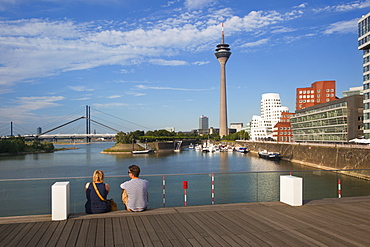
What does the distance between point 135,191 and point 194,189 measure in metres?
2.24

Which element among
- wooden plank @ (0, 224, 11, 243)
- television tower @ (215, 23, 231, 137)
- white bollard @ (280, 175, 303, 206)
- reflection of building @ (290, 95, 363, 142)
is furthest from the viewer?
television tower @ (215, 23, 231, 137)

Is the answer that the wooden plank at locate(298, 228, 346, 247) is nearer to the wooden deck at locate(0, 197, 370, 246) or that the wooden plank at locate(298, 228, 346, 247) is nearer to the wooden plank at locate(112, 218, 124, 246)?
the wooden deck at locate(0, 197, 370, 246)

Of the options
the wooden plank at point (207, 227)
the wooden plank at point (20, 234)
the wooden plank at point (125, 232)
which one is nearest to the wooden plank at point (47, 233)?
the wooden plank at point (20, 234)

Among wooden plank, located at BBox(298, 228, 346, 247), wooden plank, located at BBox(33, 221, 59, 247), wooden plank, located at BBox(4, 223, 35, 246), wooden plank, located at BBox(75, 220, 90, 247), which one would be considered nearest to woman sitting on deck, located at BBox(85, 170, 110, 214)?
wooden plank, located at BBox(75, 220, 90, 247)

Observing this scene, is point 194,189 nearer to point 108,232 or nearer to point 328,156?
point 108,232

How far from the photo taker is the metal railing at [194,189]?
689 cm

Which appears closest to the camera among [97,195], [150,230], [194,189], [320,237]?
[320,237]

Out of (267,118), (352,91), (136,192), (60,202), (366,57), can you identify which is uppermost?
(352,91)

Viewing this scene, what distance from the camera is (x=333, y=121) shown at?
55844 millimetres

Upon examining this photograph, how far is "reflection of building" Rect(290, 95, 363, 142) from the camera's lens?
50.0 meters

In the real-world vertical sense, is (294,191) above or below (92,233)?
above

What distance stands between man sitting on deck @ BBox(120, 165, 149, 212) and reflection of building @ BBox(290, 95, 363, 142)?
50.7m

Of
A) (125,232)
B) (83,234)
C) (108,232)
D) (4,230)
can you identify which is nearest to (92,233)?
(83,234)

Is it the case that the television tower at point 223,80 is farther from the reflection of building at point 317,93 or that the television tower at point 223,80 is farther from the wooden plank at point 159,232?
the wooden plank at point 159,232
